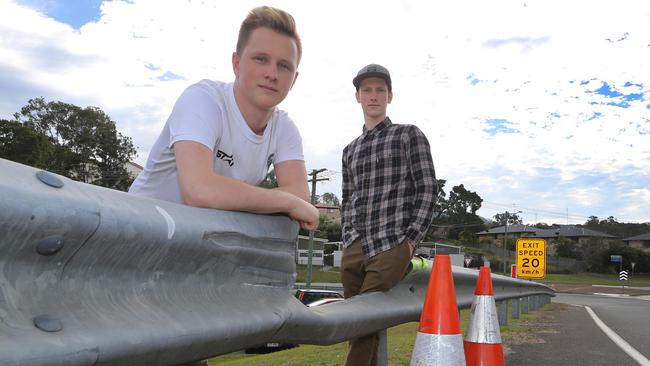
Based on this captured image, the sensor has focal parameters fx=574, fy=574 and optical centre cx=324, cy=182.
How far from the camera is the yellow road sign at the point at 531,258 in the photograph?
20.2 m

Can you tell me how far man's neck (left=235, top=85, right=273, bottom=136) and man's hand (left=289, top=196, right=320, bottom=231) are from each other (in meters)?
0.53

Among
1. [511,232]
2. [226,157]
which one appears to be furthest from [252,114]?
[511,232]

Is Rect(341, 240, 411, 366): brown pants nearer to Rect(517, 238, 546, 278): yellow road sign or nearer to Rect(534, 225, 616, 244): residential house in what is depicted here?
Rect(517, 238, 546, 278): yellow road sign

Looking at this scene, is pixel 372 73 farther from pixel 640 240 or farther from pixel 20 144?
pixel 640 240

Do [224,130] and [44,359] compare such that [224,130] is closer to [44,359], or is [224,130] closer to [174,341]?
[174,341]

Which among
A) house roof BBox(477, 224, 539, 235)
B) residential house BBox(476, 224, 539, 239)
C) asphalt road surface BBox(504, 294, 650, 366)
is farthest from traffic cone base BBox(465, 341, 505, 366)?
house roof BBox(477, 224, 539, 235)

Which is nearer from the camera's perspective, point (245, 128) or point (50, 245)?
point (50, 245)

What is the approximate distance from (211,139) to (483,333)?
2.02 meters

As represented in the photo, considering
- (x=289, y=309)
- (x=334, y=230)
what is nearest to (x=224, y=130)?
(x=289, y=309)

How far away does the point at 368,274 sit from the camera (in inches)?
150

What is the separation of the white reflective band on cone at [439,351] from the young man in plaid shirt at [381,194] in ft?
3.20

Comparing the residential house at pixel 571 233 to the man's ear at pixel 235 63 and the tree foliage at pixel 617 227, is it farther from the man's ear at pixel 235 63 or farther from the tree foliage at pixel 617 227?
the man's ear at pixel 235 63

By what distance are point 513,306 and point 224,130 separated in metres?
10.5

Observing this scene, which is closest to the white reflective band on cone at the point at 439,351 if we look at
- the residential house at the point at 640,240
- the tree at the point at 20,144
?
the tree at the point at 20,144
